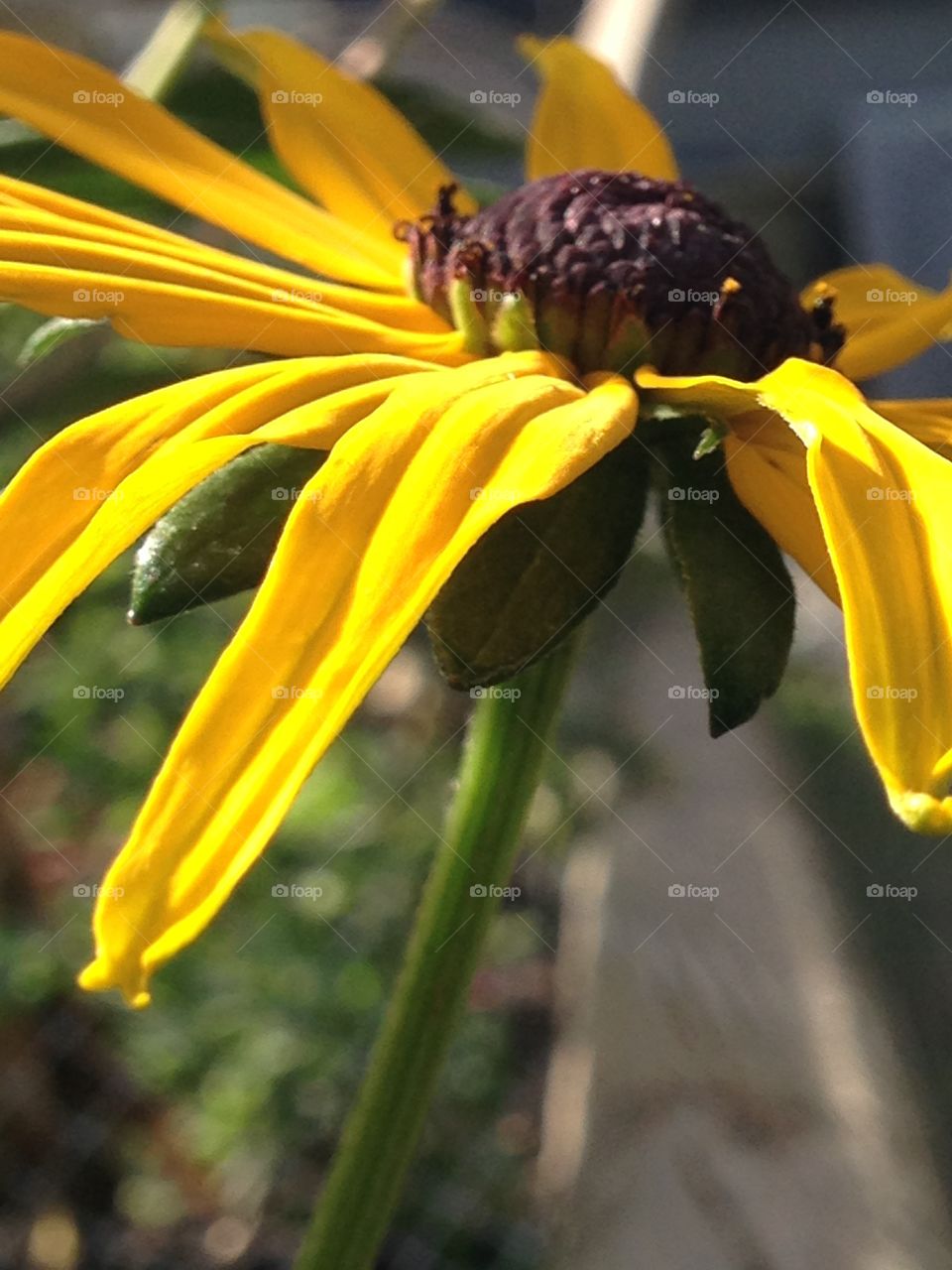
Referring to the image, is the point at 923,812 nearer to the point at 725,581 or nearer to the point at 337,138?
the point at 725,581

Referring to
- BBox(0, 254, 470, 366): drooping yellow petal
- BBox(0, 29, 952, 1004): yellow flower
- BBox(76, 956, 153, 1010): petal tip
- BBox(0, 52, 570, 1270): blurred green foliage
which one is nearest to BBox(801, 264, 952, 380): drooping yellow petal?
BBox(0, 29, 952, 1004): yellow flower

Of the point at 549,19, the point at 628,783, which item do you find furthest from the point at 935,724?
the point at 549,19

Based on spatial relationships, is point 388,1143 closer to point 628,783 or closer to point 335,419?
point 335,419

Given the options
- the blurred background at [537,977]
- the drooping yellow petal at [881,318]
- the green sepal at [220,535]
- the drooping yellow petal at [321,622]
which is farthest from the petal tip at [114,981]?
the blurred background at [537,977]

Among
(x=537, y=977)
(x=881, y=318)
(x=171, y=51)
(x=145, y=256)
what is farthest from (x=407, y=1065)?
(x=537, y=977)

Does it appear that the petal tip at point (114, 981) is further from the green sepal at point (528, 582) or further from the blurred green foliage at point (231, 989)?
the blurred green foliage at point (231, 989)

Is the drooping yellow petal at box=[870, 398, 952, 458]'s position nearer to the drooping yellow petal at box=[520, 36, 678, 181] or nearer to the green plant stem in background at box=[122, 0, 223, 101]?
the drooping yellow petal at box=[520, 36, 678, 181]
